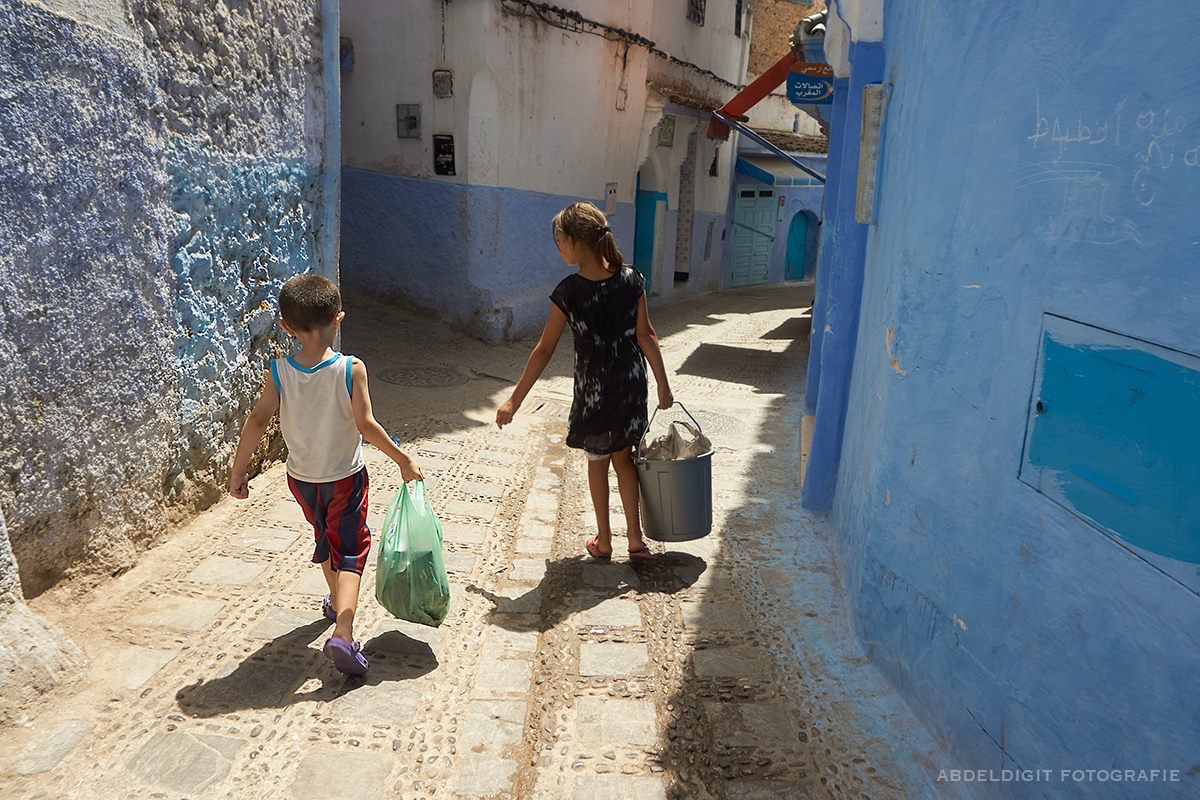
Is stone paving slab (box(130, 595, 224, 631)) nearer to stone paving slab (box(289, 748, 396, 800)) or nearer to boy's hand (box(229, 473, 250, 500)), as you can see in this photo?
boy's hand (box(229, 473, 250, 500))

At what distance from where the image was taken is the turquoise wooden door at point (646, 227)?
1456 centimetres

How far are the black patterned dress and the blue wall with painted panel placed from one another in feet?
3.82

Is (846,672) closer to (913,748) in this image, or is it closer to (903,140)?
(913,748)

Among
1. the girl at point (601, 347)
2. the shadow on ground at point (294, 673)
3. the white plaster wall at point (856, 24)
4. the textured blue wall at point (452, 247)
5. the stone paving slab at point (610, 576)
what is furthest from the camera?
the textured blue wall at point (452, 247)

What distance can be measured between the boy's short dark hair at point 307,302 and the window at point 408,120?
23.8 ft

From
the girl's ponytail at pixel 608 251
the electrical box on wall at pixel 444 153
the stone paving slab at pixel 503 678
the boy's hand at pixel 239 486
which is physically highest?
the electrical box on wall at pixel 444 153

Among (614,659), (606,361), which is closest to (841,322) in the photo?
(606,361)

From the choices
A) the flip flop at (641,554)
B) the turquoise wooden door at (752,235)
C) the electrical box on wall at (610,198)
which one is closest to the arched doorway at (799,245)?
the turquoise wooden door at (752,235)

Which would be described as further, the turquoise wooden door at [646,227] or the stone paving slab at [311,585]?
the turquoise wooden door at [646,227]

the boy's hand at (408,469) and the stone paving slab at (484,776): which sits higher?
the boy's hand at (408,469)

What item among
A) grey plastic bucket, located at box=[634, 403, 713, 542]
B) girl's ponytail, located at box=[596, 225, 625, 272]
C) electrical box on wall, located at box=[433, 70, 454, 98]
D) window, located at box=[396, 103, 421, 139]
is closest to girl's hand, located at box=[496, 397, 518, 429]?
grey plastic bucket, located at box=[634, 403, 713, 542]

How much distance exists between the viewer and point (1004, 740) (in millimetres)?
2422

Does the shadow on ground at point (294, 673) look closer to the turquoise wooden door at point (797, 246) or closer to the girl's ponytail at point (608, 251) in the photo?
the girl's ponytail at point (608, 251)

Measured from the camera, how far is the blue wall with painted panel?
73.0 inches
